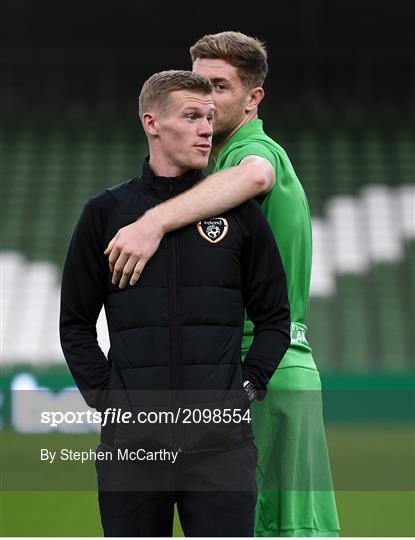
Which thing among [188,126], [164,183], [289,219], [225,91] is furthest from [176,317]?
[225,91]

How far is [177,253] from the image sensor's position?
268 cm

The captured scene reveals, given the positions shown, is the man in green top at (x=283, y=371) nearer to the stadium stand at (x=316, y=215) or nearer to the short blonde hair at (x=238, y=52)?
the short blonde hair at (x=238, y=52)

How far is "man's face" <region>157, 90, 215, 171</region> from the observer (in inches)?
108

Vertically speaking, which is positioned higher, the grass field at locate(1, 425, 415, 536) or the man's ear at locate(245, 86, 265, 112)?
the man's ear at locate(245, 86, 265, 112)

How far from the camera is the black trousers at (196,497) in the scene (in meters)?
2.58

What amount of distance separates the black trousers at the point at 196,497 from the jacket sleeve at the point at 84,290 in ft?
1.05

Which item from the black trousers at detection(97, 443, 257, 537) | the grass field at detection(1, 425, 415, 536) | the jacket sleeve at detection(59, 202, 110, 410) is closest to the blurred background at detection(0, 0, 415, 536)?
the grass field at detection(1, 425, 415, 536)

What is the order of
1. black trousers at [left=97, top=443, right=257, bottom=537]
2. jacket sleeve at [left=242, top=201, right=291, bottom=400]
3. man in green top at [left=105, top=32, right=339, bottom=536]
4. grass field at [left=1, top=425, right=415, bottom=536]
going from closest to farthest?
1. black trousers at [left=97, top=443, right=257, bottom=537]
2. jacket sleeve at [left=242, top=201, right=291, bottom=400]
3. man in green top at [left=105, top=32, right=339, bottom=536]
4. grass field at [left=1, top=425, right=415, bottom=536]

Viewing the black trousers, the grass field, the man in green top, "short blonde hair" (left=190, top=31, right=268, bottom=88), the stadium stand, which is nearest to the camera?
the black trousers

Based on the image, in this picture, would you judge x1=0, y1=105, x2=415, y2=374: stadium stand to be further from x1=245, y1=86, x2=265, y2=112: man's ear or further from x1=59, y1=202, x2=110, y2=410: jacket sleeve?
x1=59, y1=202, x2=110, y2=410: jacket sleeve

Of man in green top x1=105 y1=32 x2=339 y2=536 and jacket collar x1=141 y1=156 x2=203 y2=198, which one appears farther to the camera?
man in green top x1=105 y1=32 x2=339 y2=536

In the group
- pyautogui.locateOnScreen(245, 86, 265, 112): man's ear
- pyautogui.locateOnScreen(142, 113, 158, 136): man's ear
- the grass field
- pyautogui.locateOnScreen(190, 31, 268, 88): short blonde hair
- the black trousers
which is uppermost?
pyautogui.locateOnScreen(190, 31, 268, 88): short blonde hair

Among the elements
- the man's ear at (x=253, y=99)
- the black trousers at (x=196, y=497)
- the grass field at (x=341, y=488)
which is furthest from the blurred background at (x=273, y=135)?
the black trousers at (x=196, y=497)

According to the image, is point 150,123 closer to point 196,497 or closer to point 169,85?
point 169,85
